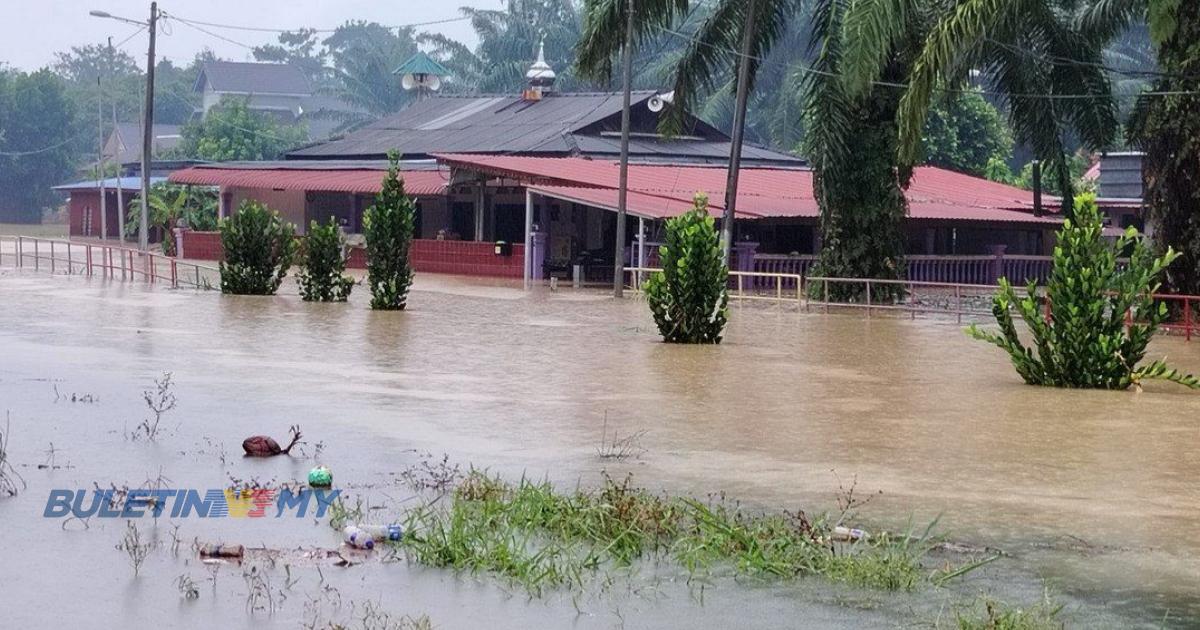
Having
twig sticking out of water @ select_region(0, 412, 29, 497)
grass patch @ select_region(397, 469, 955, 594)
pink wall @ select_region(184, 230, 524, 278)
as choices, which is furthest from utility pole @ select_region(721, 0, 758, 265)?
grass patch @ select_region(397, 469, 955, 594)

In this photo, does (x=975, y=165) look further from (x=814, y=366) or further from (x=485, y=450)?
(x=485, y=450)

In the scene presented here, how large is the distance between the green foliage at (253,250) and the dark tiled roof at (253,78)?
8776 centimetres

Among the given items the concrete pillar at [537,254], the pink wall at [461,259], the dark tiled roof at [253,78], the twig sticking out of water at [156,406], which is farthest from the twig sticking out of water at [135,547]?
the dark tiled roof at [253,78]

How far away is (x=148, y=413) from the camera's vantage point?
15.3 metres

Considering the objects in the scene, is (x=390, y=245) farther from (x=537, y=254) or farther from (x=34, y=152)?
(x=34, y=152)

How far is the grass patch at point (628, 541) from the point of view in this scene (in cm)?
947

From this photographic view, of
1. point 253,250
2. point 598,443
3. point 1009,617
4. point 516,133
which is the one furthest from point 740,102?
point 1009,617

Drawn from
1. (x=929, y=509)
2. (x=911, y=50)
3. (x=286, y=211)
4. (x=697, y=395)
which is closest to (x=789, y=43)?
(x=286, y=211)

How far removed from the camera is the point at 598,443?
46.1 feet

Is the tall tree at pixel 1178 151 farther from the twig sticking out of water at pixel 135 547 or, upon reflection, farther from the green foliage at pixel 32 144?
the green foliage at pixel 32 144

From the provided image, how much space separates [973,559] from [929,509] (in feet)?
5.14

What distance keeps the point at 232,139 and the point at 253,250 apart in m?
51.8

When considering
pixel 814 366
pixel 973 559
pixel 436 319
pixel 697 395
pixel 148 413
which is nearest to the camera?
pixel 973 559

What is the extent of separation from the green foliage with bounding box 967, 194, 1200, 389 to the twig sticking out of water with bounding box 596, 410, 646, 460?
5280mm
